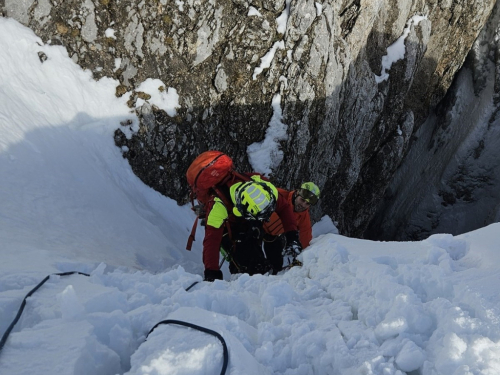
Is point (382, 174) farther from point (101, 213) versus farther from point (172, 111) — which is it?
point (101, 213)

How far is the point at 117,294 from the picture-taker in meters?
3.07

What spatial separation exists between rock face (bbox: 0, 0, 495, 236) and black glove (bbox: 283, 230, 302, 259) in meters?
4.27

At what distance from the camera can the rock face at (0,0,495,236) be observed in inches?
351

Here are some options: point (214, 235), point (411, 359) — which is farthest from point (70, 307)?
point (214, 235)

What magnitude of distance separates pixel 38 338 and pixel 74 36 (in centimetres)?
780

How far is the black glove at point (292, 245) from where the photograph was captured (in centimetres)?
542

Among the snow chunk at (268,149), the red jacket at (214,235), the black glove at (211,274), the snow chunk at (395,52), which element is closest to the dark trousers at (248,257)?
the red jacket at (214,235)

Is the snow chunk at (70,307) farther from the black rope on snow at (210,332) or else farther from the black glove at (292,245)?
the black glove at (292,245)

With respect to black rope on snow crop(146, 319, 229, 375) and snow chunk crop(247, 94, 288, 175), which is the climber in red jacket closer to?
black rope on snow crop(146, 319, 229, 375)

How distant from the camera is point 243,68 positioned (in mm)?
9922

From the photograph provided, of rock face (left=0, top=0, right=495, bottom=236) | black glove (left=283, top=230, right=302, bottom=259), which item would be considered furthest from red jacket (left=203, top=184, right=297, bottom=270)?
rock face (left=0, top=0, right=495, bottom=236)

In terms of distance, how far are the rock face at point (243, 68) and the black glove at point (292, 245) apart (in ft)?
14.0

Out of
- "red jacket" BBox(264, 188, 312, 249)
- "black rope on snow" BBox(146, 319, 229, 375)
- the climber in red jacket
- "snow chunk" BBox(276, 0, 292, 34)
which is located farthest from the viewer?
"snow chunk" BBox(276, 0, 292, 34)

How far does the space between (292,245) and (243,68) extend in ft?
18.9
